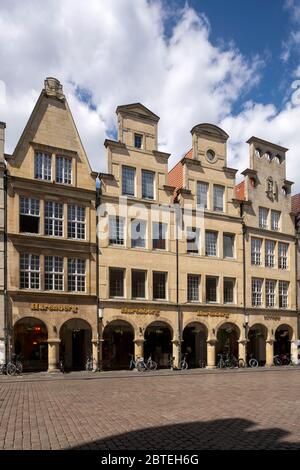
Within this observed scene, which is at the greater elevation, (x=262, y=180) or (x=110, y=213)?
(x=262, y=180)

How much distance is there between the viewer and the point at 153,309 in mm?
32938

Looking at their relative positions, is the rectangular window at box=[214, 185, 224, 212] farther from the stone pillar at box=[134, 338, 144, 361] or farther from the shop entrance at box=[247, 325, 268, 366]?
the stone pillar at box=[134, 338, 144, 361]

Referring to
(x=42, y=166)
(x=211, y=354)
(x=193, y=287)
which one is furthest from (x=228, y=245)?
(x=42, y=166)

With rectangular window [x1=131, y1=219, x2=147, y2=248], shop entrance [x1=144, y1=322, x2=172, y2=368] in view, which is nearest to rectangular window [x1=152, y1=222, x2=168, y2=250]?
rectangular window [x1=131, y1=219, x2=147, y2=248]

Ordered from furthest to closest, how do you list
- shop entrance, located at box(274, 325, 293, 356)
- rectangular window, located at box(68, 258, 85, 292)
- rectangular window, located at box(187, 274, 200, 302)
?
shop entrance, located at box(274, 325, 293, 356)
rectangular window, located at box(187, 274, 200, 302)
rectangular window, located at box(68, 258, 85, 292)

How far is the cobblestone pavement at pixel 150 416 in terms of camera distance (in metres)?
10.3

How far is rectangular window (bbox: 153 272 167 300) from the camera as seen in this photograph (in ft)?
111

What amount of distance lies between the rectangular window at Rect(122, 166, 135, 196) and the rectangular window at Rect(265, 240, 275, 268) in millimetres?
13395

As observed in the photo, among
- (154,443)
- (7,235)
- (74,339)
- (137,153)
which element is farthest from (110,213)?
(154,443)

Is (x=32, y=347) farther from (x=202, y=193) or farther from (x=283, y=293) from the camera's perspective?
(x=283, y=293)

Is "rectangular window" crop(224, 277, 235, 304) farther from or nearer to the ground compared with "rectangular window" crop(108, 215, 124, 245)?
nearer to the ground

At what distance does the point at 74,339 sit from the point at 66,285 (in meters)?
5.95

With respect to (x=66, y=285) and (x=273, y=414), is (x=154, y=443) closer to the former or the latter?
(x=273, y=414)
